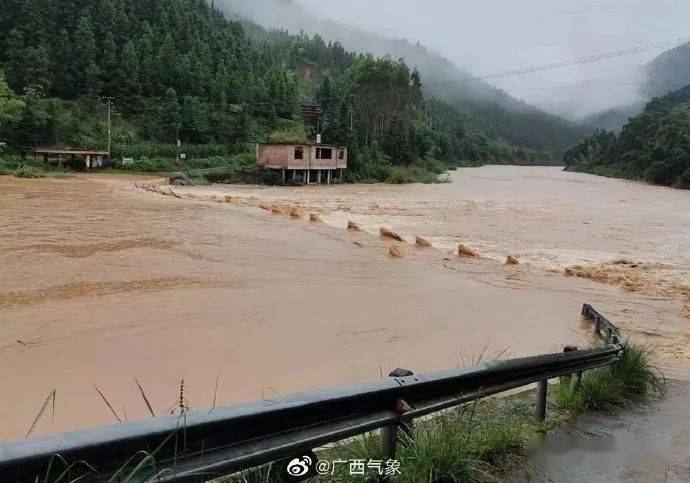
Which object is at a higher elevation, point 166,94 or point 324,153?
point 166,94

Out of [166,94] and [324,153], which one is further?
[166,94]

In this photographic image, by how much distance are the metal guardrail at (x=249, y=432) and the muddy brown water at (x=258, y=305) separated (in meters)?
0.96

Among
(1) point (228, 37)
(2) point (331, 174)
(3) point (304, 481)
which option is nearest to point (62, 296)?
(3) point (304, 481)

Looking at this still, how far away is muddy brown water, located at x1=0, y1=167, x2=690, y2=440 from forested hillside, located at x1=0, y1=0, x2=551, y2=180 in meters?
32.3

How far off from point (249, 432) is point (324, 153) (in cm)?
4475

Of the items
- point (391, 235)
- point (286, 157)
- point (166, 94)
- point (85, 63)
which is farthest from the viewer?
point (85, 63)

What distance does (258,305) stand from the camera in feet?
25.8

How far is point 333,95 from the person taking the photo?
63938mm

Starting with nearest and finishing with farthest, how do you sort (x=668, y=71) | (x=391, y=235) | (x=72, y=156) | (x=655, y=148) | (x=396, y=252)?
(x=396, y=252) → (x=391, y=235) → (x=72, y=156) → (x=655, y=148) → (x=668, y=71)

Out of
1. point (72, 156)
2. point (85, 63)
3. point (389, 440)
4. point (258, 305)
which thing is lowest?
point (258, 305)

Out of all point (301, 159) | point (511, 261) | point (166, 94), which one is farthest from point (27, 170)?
point (511, 261)

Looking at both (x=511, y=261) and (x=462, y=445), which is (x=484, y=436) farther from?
(x=511, y=261)

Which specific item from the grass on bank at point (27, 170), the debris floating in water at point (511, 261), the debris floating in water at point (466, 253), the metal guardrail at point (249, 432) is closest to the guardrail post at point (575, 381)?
the metal guardrail at point (249, 432)

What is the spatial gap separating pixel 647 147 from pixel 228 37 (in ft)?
197
